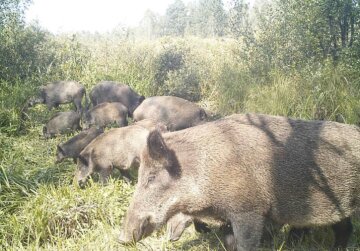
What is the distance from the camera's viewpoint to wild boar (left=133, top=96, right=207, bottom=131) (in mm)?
8453

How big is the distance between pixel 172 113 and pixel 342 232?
531cm

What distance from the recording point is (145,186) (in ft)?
11.2

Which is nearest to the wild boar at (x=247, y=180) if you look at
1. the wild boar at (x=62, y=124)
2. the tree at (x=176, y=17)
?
the wild boar at (x=62, y=124)

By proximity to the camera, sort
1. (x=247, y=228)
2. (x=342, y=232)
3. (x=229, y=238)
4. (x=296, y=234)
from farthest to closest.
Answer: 1. (x=296, y=234)
2. (x=342, y=232)
3. (x=229, y=238)
4. (x=247, y=228)

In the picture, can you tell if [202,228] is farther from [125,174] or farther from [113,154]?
[113,154]

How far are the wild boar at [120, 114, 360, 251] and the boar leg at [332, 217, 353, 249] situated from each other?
11.3 inches

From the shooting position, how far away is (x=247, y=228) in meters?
3.18

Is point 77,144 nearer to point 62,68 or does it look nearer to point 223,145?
point 223,145

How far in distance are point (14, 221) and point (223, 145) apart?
9.85ft

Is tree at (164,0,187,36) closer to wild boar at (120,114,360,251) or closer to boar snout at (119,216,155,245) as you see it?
wild boar at (120,114,360,251)

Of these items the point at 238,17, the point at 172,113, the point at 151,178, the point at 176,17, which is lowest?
the point at 172,113

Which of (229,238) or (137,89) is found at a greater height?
(137,89)

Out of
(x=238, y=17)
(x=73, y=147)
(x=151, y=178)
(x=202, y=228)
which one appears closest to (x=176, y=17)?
(x=238, y=17)

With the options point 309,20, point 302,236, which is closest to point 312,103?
point 309,20
